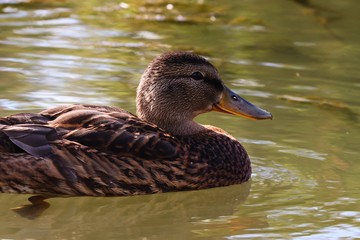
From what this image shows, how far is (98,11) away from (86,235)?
8772mm

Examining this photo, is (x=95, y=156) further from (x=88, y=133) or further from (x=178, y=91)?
(x=178, y=91)

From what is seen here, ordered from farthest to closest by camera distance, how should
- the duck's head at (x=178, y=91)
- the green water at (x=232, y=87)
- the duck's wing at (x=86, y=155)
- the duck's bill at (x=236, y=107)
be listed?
the duck's bill at (x=236, y=107), the duck's head at (x=178, y=91), the duck's wing at (x=86, y=155), the green water at (x=232, y=87)

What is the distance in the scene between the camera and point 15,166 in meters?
8.29

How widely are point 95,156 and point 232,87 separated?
3.69 metres

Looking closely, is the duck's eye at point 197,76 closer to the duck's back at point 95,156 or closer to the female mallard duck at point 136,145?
the female mallard duck at point 136,145

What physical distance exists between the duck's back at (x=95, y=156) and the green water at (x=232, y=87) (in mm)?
142

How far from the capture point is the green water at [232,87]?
26.0 ft

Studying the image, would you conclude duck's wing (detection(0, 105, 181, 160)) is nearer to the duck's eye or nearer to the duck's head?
the duck's head

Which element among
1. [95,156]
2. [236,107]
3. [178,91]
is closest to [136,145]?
[95,156]

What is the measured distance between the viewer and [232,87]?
11.9m

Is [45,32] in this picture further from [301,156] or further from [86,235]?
[86,235]

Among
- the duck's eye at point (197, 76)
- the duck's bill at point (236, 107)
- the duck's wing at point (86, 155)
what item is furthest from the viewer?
the duck's bill at point (236, 107)

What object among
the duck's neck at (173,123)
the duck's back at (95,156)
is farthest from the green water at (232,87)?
the duck's neck at (173,123)

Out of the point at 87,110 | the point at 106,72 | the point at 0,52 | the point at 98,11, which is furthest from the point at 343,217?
the point at 98,11
